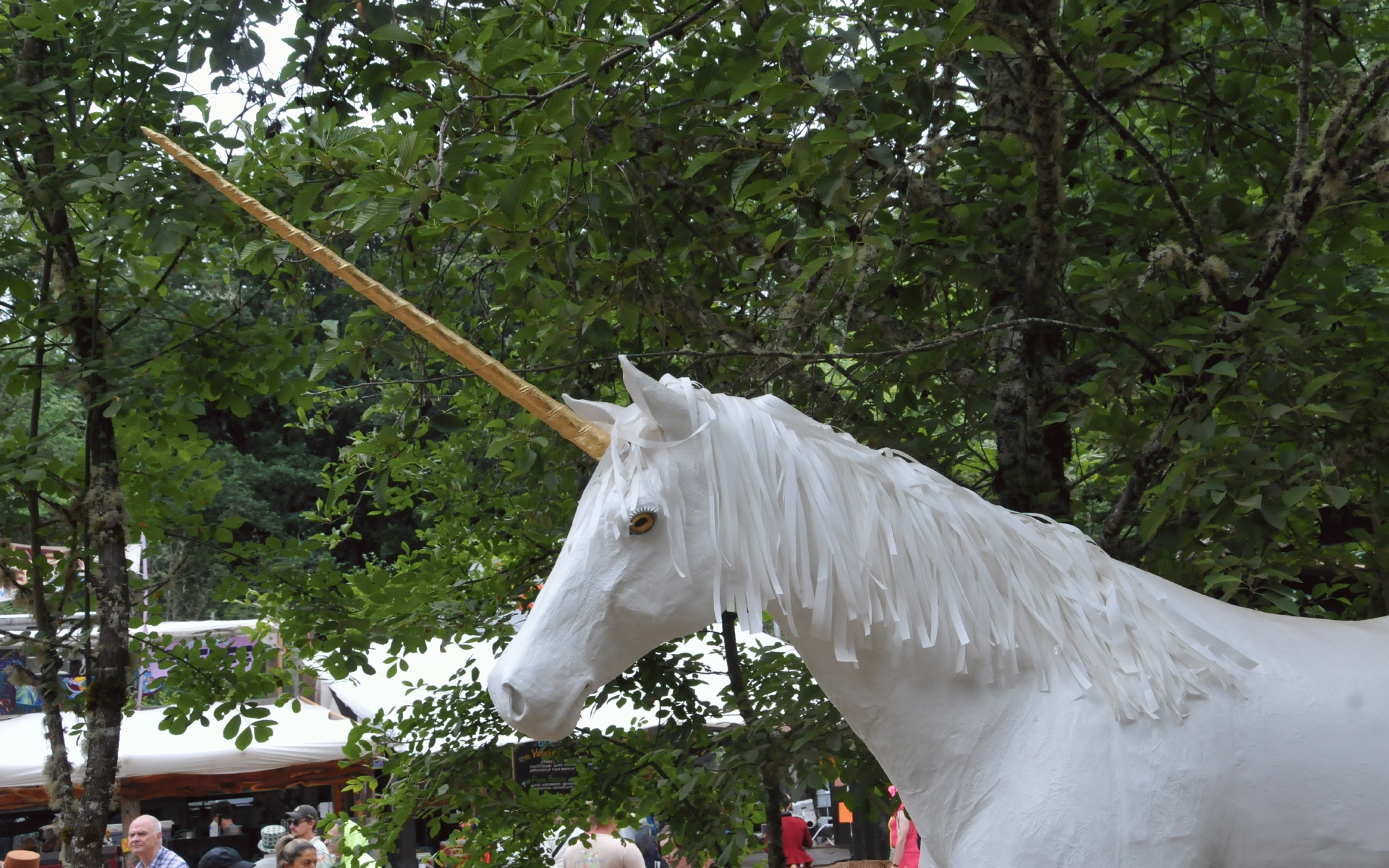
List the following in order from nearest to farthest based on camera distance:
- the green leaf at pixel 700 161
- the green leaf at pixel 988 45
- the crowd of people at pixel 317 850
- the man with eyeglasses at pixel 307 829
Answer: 1. the green leaf at pixel 988 45
2. the green leaf at pixel 700 161
3. the crowd of people at pixel 317 850
4. the man with eyeglasses at pixel 307 829

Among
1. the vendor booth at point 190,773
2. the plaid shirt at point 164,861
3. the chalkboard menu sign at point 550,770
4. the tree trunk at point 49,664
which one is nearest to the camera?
the tree trunk at point 49,664

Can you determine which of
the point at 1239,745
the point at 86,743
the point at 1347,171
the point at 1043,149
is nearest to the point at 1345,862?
the point at 1239,745

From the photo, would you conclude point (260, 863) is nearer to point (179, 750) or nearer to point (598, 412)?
point (179, 750)

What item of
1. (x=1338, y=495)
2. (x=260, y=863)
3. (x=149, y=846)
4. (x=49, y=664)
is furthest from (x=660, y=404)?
(x=260, y=863)

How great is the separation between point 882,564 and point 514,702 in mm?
586

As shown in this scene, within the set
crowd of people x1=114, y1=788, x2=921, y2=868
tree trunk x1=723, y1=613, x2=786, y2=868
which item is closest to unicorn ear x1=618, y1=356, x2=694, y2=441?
tree trunk x1=723, y1=613, x2=786, y2=868

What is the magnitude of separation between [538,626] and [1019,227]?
83.6 inches

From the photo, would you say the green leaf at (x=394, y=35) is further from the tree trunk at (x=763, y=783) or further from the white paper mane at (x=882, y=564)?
the tree trunk at (x=763, y=783)

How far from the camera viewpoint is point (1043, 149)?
2.73m

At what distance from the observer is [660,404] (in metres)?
1.56

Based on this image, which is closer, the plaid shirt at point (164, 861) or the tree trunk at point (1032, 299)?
the tree trunk at point (1032, 299)

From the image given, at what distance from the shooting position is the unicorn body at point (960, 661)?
60.7 inches

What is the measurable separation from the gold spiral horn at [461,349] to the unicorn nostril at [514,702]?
40 cm

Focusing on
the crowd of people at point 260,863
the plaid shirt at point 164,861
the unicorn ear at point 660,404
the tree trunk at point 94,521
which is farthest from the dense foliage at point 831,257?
the plaid shirt at point 164,861
